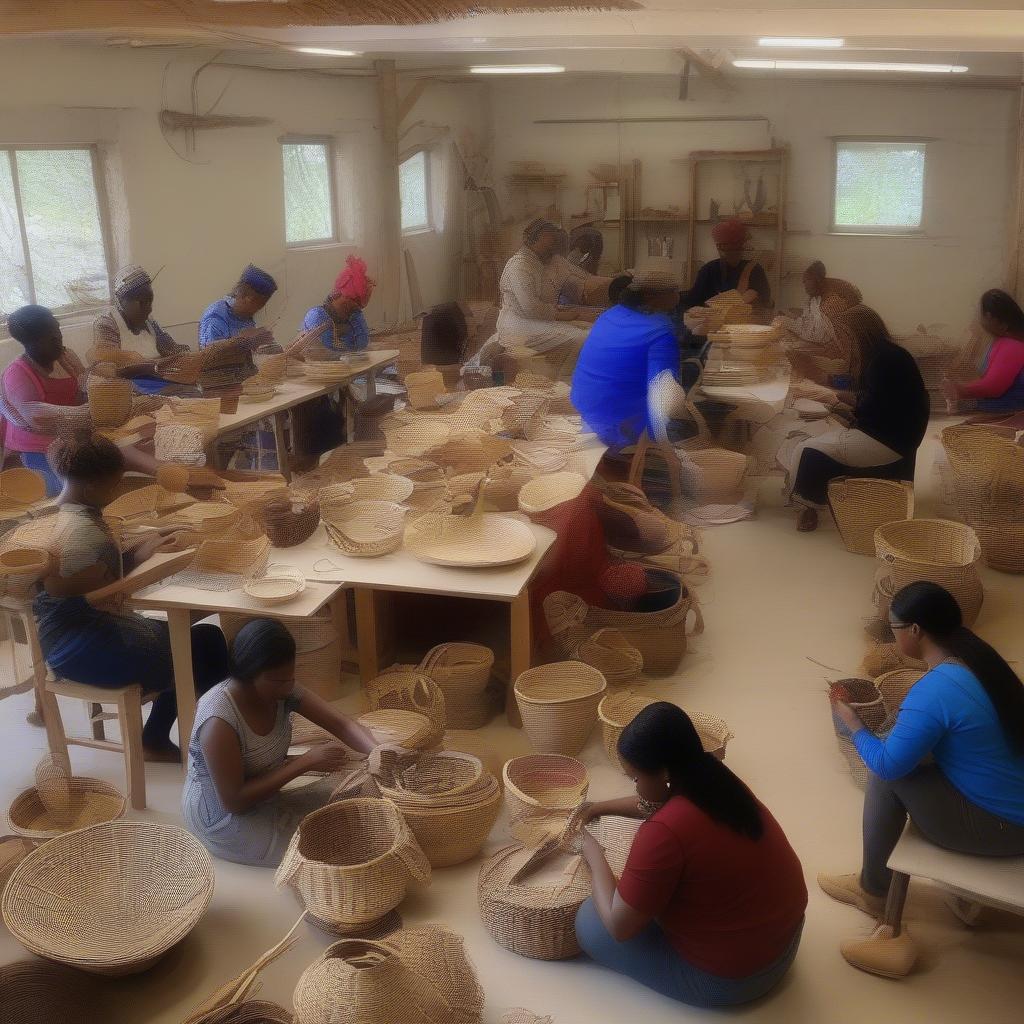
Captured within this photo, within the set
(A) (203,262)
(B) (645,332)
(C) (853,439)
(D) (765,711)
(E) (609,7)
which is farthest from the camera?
(C) (853,439)

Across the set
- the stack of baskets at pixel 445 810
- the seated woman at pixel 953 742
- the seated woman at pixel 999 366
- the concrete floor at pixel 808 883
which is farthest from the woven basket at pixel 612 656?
the seated woman at pixel 999 366

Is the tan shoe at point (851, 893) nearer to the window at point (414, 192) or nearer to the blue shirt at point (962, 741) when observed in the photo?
the blue shirt at point (962, 741)

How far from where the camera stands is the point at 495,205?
14.1 feet

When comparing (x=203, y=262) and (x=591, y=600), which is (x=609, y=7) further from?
(x=591, y=600)

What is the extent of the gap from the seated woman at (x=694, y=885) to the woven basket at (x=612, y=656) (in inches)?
53.4

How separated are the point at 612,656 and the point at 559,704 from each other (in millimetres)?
587

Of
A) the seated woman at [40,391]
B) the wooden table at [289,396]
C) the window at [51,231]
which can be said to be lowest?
the wooden table at [289,396]

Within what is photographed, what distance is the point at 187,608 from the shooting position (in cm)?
322

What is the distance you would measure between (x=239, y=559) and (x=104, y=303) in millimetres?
894

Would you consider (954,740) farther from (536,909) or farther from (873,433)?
(873,433)

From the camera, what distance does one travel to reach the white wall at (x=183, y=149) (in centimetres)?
301

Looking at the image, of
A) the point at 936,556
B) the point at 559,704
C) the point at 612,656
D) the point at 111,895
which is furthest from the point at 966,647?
the point at 936,556

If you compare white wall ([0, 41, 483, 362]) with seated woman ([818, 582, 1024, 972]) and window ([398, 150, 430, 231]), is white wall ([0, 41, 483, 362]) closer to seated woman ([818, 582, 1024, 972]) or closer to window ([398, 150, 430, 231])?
window ([398, 150, 430, 231])

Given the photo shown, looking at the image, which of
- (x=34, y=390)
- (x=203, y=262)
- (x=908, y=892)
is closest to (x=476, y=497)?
(x=203, y=262)
